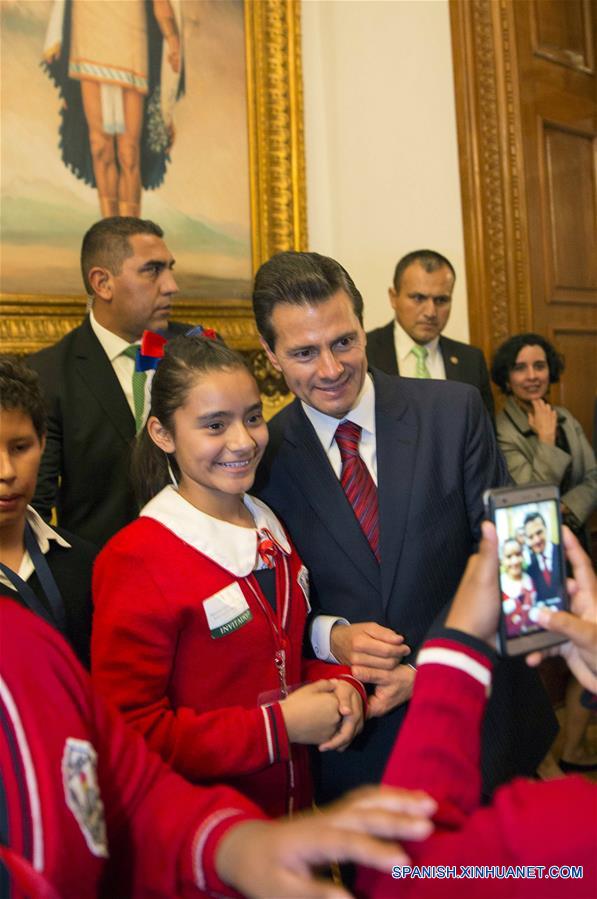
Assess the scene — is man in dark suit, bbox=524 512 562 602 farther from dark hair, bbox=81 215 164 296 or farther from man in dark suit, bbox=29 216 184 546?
dark hair, bbox=81 215 164 296

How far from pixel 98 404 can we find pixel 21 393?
1009 millimetres

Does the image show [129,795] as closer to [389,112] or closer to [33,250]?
[33,250]

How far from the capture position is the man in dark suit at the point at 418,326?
3756 millimetres

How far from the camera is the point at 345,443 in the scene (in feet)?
6.34

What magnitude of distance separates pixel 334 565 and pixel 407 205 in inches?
107

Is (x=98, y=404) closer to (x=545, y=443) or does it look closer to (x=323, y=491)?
(x=323, y=491)

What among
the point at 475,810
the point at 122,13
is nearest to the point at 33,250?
the point at 122,13

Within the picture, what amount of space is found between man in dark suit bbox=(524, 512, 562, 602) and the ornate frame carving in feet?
11.0

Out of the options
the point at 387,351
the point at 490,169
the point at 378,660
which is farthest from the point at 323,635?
the point at 490,169

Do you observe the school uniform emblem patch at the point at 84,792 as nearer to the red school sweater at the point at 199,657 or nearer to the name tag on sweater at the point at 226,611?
the red school sweater at the point at 199,657

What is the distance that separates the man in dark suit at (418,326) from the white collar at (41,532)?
7.08ft

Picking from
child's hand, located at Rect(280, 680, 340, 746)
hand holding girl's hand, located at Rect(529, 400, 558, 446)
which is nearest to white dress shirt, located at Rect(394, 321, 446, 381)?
hand holding girl's hand, located at Rect(529, 400, 558, 446)

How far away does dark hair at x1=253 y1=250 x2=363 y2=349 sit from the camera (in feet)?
6.27

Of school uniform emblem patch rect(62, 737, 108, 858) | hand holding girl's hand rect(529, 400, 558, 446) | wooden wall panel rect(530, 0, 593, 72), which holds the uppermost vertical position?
wooden wall panel rect(530, 0, 593, 72)
